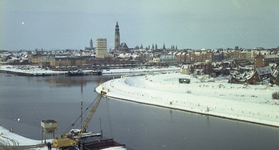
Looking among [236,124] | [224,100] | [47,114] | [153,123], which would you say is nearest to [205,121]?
[236,124]

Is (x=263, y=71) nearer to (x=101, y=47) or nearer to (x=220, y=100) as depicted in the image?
(x=220, y=100)

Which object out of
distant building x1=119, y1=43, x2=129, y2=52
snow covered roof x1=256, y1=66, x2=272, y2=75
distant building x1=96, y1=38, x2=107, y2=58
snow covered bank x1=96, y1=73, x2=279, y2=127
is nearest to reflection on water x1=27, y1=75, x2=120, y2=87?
snow covered bank x1=96, y1=73, x2=279, y2=127

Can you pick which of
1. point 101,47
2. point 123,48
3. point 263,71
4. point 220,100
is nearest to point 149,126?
point 220,100

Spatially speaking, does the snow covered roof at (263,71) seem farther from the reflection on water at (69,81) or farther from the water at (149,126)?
the reflection on water at (69,81)

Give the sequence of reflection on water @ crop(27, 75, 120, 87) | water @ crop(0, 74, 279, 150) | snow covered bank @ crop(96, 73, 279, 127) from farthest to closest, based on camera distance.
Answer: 1. reflection on water @ crop(27, 75, 120, 87)
2. snow covered bank @ crop(96, 73, 279, 127)
3. water @ crop(0, 74, 279, 150)

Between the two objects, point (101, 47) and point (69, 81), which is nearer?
point (69, 81)

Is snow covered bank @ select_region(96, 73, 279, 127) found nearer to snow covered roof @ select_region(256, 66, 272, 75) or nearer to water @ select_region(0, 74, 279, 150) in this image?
water @ select_region(0, 74, 279, 150)

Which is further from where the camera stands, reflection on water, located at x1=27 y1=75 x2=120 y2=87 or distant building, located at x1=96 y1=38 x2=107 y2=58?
distant building, located at x1=96 y1=38 x2=107 y2=58

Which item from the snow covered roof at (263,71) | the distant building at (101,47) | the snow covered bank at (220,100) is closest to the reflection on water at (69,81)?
the snow covered bank at (220,100)
